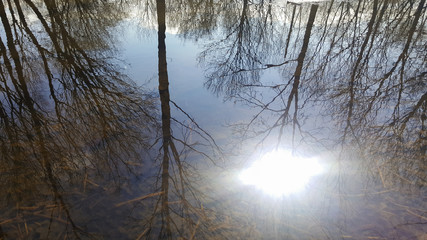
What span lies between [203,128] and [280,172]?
3.66 feet

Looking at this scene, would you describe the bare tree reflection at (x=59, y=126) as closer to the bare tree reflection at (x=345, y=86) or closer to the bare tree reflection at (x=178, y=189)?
the bare tree reflection at (x=178, y=189)

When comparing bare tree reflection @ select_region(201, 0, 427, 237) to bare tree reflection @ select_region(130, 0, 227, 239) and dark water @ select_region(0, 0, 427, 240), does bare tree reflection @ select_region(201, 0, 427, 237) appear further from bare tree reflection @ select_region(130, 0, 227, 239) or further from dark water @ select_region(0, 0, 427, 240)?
bare tree reflection @ select_region(130, 0, 227, 239)

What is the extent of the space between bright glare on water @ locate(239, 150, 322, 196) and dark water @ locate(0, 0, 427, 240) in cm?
9

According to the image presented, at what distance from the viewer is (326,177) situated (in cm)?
266

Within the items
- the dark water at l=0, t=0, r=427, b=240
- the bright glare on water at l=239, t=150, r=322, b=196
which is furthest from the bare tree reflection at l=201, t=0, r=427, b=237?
the bright glare on water at l=239, t=150, r=322, b=196

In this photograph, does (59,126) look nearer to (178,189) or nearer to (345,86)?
(178,189)

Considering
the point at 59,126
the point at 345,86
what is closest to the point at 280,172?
the point at 345,86

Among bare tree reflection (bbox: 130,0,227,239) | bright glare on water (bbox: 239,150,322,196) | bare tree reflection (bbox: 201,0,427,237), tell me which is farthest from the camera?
bare tree reflection (bbox: 201,0,427,237)

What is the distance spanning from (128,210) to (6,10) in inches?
307

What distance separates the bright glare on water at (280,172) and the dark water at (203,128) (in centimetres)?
9

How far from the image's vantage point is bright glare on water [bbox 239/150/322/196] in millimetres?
2590

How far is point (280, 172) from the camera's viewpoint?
9.16 feet

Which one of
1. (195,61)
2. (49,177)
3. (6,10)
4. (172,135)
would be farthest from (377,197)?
(6,10)

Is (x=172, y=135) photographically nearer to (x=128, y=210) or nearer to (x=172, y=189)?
(x=172, y=189)
